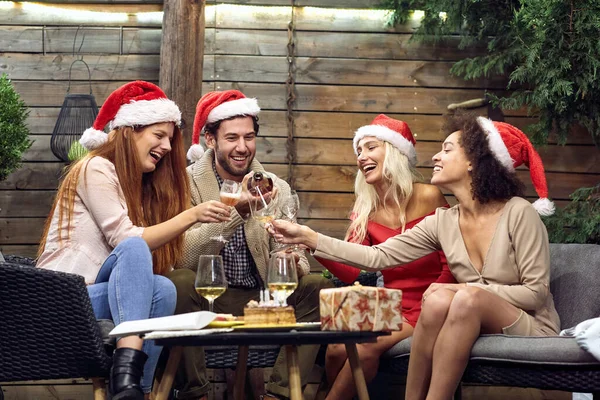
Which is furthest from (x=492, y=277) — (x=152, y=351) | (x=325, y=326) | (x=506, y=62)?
(x=506, y=62)

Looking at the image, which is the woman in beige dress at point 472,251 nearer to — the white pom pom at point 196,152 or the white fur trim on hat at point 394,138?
the white fur trim on hat at point 394,138

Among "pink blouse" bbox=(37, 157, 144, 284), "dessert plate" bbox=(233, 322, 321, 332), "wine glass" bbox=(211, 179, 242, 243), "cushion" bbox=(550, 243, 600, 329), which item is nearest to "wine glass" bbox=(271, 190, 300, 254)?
"wine glass" bbox=(211, 179, 242, 243)

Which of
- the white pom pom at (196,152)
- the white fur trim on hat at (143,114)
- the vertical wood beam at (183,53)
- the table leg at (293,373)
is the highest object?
the vertical wood beam at (183,53)

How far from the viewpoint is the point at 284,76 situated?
5223 millimetres

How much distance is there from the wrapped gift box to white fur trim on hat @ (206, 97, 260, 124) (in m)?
1.54

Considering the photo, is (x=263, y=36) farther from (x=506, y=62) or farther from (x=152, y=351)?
(x=152, y=351)

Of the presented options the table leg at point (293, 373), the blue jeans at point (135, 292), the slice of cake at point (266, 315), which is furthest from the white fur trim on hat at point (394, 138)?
the table leg at point (293, 373)

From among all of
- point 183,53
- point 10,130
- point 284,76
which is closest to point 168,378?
point 10,130

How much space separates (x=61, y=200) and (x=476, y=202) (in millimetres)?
1592

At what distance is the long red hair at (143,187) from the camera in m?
3.41

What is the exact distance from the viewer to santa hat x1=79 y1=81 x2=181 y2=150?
3564 millimetres

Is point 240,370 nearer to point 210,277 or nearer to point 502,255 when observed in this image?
point 210,277

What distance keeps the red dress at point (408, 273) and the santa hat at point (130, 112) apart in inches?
35.7

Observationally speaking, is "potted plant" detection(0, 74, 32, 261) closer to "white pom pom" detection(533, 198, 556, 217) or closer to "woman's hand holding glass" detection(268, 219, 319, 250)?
"woman's hand holding glass" detection(268, 219, 319, 250)
